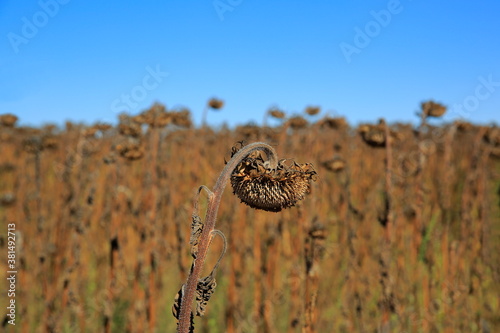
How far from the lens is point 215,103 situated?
15.6ft

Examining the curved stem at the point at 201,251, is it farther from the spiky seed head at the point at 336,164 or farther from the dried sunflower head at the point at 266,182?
the spiky seed head at the point at 336,164

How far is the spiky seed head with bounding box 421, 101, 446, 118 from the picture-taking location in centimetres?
341

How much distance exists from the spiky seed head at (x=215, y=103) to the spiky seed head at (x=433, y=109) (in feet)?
7.12

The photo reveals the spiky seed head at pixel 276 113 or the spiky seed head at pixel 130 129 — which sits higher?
the spiky seed head at pixel 276 113

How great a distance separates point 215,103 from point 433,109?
234cm

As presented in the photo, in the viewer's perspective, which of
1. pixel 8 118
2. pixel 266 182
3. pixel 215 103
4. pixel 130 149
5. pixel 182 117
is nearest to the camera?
pixel 266 182

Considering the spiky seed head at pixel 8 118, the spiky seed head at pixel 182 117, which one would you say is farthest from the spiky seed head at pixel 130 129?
the spiky seed head at pixel 8 118

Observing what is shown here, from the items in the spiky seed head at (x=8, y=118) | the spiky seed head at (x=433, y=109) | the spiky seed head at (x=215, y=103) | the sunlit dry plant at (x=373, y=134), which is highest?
the spiky seed head at (x=215, y=103)

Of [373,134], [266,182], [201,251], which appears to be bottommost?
[201,251]

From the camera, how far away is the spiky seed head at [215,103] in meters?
4.73

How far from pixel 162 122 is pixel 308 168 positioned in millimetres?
2200

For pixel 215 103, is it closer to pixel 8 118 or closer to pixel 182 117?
pixel 182 117

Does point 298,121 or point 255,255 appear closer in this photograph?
point 255,255

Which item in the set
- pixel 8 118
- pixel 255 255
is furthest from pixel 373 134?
pixel 8 118
